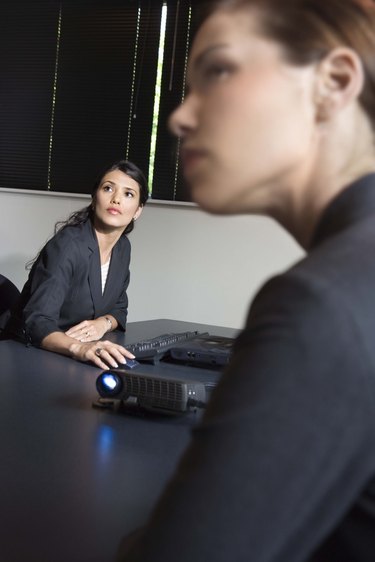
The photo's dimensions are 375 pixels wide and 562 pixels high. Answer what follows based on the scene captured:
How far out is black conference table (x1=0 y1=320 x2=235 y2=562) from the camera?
70 centimetres

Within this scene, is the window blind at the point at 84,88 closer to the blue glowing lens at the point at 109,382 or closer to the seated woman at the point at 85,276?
the seated woman at the point at 85,276

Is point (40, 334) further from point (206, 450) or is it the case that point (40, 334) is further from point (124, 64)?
point (124, 64)

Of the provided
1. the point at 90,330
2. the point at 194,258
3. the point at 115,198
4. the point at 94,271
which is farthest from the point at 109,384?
the point at 194,258

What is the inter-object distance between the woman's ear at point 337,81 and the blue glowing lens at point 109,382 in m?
0.78

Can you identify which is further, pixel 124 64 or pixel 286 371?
pixel 124 64

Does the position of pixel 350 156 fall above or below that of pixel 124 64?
below

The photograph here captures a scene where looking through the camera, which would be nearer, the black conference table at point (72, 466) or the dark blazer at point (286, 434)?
the dark blazer at point (286, 434)

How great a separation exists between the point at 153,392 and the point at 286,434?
77cm

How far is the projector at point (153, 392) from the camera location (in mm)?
1187

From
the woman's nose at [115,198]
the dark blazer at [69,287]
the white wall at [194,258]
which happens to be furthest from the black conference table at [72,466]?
the white wall at [194,258]

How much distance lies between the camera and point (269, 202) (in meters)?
0.61

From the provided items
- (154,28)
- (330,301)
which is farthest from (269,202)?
(154,28)

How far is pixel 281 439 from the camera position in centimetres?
44

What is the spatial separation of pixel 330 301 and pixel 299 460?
0.11 metres
